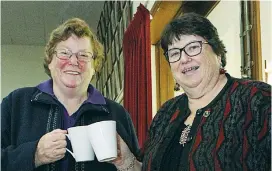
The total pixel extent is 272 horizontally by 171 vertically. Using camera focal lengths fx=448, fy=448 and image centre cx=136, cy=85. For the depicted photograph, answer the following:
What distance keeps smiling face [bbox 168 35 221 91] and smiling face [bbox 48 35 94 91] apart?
0.32 metres

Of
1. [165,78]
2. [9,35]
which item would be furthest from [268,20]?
[9,35]

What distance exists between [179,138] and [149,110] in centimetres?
137

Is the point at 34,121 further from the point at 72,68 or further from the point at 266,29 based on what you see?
the point at 266,29

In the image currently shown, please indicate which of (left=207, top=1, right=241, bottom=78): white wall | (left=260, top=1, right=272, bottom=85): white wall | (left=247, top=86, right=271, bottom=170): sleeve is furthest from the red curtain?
(left=247, top=86, right=271, bottom=170): sleeve

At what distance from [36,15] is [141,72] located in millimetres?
2904

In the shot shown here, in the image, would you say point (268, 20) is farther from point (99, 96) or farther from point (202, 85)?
point (99, 96)

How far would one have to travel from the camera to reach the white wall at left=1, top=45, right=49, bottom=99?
18.9 ft

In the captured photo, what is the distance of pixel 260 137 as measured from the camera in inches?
39.0

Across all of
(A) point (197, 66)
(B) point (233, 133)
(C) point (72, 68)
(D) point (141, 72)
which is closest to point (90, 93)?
(C) point (72, 68)

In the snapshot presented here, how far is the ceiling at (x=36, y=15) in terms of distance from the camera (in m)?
4.91

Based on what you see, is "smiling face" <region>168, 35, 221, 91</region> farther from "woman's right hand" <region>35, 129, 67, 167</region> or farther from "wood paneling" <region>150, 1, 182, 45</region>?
"wood paneling" <region>150, 1, 182, 45</region>

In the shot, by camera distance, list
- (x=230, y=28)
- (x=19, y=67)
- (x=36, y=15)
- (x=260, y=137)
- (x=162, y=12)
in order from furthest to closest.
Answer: (x=19, y=67) → (x=36, y=15) → (x=162, y=12) → (x=230, y=28) → (x=260, y=137)

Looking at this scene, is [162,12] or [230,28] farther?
[162,12]

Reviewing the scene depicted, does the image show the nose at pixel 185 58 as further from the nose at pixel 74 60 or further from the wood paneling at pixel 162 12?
the wood paneling at pixel 162 12
